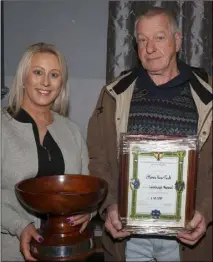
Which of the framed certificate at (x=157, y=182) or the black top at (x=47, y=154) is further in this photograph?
the black top at (x=47, y=154)

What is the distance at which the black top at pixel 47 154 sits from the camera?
819 mm

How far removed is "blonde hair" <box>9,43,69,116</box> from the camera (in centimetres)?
80

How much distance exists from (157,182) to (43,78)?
0.34m

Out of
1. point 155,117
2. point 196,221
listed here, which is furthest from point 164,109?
point 196,221

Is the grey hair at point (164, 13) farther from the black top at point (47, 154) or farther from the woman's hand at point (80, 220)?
the woman's hand at point (80, 220)

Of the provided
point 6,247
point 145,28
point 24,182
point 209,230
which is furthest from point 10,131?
point 209,230

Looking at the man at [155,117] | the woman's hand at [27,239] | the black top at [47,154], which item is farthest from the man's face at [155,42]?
the woman's hand at [27,239]

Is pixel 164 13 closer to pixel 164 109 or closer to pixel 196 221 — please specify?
pixel 164 109

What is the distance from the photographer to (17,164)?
804 millimetres

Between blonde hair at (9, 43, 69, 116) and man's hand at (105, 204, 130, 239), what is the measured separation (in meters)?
0.30

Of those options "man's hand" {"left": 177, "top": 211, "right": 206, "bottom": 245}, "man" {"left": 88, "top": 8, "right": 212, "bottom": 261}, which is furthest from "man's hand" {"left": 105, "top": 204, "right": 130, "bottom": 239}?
"man's hand" {"left": 177, "top": 211, "right": 206, "bottom": 245}

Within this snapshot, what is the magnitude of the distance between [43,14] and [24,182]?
1.31ft

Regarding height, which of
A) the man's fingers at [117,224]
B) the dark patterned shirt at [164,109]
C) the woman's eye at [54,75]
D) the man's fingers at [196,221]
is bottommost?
the man's fingers at [117,224]

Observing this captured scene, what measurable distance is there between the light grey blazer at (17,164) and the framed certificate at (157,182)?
190 millimetres
